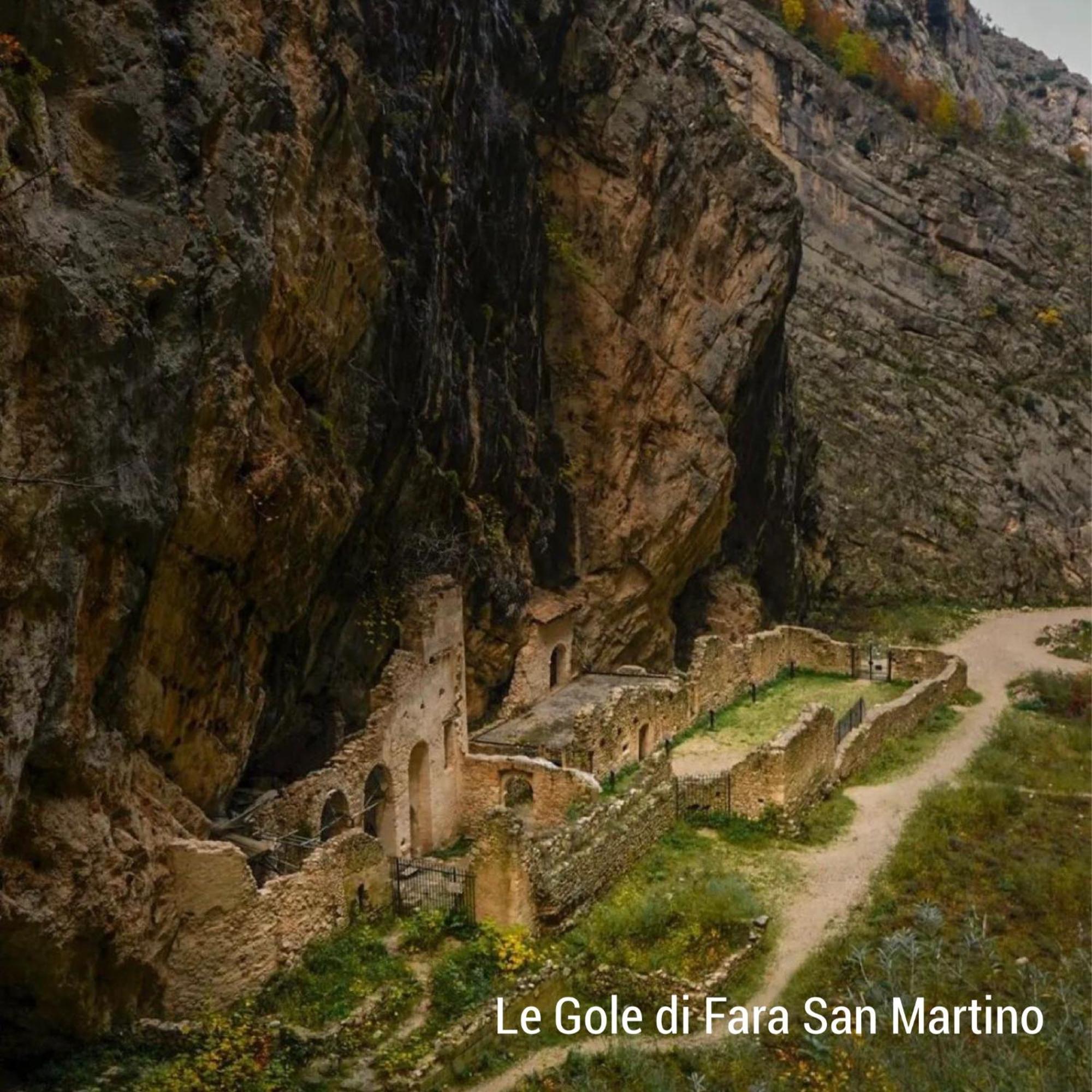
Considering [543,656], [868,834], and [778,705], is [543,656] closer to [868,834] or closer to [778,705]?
[778,705]

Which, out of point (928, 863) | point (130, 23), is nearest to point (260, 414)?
point (130, 23)

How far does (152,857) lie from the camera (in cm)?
1313

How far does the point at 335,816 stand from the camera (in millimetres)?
18188

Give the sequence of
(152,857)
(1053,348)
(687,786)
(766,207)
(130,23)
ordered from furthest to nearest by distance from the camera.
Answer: (1053,348), (766,207), (687,786), (152,857), (130,23)

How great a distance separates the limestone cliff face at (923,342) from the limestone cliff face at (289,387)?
20769 mm

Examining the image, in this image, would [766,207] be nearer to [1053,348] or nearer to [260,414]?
[260,414]

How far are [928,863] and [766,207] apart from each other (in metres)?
20.5

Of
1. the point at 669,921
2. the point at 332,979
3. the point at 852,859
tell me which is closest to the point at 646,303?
the point at 852,859

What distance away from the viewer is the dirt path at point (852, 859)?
1404 centimetres

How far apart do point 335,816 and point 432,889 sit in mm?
1915

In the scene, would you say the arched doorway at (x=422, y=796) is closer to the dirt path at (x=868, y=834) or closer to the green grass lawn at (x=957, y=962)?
the dirt path at (x=868, y=834)

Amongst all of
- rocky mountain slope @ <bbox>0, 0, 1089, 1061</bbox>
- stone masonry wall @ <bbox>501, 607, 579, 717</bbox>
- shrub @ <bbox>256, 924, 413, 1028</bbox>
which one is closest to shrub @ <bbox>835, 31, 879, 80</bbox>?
rocky mountain slope @ <bbox>0, 0, 1089, 1061</bbox>

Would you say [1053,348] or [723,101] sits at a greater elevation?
[1053,348]

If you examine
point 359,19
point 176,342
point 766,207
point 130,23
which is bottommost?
point 176,342
